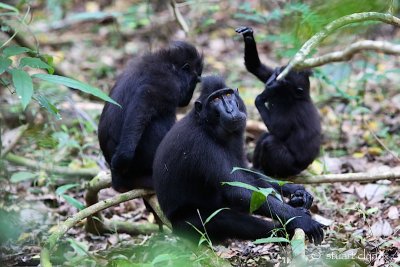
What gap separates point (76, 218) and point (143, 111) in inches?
58.4

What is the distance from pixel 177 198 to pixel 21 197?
2.70m

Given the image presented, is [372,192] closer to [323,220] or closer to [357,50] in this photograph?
[323,220]

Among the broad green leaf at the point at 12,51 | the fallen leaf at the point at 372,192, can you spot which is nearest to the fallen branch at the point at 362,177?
the fallen leaf at the point at 372,192

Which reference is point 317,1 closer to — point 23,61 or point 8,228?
point 23,61

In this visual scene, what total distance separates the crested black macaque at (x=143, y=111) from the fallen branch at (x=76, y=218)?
0.34m

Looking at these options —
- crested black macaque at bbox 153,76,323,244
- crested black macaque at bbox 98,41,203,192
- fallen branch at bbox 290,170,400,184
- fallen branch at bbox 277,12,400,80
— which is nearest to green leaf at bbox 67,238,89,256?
crested black macaque at bbox 98,41,203,192

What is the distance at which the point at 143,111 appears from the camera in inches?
256

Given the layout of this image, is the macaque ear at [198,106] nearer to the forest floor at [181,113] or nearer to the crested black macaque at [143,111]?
the crested black macaque at [143,111]

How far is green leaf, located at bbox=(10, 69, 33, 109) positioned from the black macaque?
139 inches

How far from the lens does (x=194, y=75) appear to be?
722cm

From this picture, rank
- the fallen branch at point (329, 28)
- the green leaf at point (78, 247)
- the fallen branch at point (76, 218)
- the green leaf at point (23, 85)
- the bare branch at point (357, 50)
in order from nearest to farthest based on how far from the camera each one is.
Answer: the bare branch at point (357, 50) → the fallen branch at point (329, 28) → the green leaf at point (23, 85) → the fallen branch at point (76, 218) → the green leaf at point (78, 247)

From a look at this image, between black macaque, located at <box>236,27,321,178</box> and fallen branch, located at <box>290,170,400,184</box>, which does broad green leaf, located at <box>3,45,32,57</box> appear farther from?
black macaque, located at <box>236,27,321,178</box>

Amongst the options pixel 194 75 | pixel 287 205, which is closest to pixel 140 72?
pixel 194 75

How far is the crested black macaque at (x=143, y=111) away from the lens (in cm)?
646
